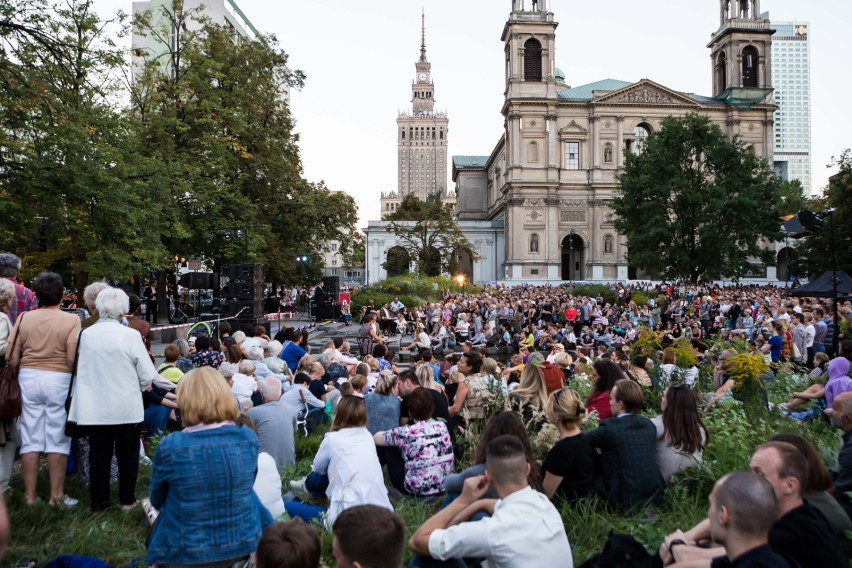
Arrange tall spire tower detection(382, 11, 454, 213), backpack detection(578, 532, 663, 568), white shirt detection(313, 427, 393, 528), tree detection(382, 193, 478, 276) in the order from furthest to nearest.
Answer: tall spire tower detection(382, 11, 454, 213) → tree detection(382, 193, 478, 276) → white shirt detection(313, 427, 393, 528) → backpack detection(578, 532, 663, 568)

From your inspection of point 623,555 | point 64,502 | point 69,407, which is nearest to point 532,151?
point 69,407

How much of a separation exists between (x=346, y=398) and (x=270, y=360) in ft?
15.0

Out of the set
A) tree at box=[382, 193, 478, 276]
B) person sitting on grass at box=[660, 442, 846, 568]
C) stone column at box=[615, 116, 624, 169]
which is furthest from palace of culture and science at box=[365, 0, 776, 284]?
person sitting on grass at box=[660, 442, 846, 568]

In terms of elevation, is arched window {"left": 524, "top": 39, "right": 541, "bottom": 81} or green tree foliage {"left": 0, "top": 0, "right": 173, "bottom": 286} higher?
arched window {"left": 524, "top": 39, "right": 541, "bottom": 81}

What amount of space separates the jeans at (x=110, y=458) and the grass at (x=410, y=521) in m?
0.12

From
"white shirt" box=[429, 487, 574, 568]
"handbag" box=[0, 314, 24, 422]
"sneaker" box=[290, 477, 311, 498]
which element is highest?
"handbag" box=[0, 314, 24, 422]

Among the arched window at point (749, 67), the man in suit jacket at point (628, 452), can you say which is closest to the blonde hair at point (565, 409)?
the man in suit jacket at point (628, 452)

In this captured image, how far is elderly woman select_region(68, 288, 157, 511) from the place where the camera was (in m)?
4.65

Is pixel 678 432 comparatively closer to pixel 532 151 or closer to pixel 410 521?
pixel 410 521

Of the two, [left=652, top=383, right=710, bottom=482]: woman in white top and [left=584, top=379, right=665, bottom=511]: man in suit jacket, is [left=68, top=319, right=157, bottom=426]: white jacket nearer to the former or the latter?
[left=584, top=379, right=665, bottom=511]: man in suit jacket

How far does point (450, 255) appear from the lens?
50.8 m

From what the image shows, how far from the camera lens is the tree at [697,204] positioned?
109ft

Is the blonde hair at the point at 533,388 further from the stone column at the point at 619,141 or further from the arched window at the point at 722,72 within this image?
the arched window at the point at 722,72

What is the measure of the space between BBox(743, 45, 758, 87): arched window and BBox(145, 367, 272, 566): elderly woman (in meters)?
66.9
